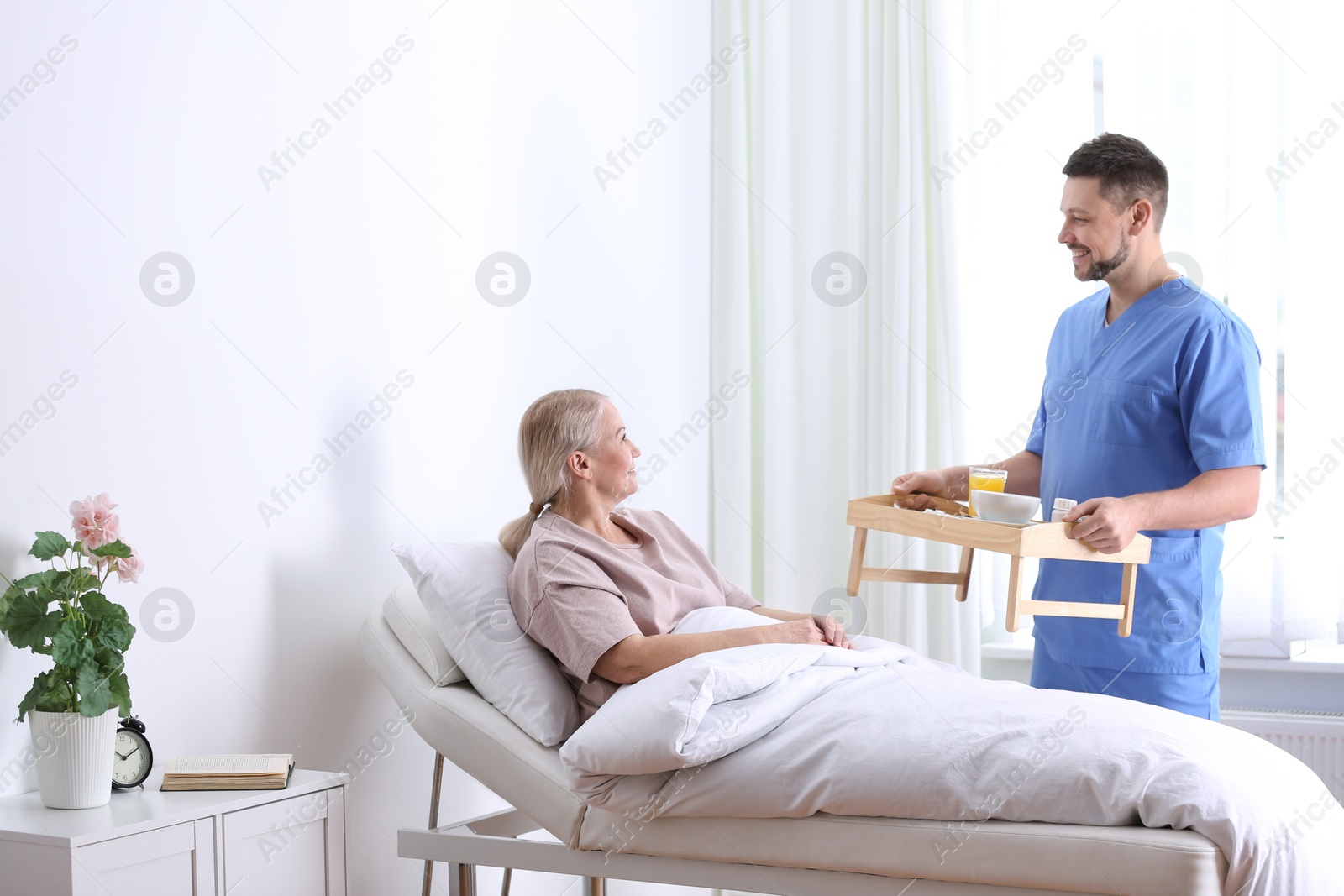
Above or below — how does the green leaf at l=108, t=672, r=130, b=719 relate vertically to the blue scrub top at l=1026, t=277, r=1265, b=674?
below

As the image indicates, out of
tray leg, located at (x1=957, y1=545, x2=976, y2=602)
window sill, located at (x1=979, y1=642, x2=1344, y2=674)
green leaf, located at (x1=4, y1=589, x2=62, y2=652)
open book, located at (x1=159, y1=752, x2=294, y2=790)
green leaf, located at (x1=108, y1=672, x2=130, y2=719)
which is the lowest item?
window sill, located at (x1=979, y1=642, x2=1344, y2=674)

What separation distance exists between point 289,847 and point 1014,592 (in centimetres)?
110

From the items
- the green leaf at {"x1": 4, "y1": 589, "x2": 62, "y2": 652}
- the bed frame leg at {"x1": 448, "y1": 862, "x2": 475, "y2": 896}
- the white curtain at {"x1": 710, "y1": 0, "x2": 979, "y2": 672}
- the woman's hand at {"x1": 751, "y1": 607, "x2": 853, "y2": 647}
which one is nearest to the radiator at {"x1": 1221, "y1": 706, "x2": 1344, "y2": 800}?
the white curtain at {"x1": 710, "y1": 0, "x2": 979, "y2": 672}

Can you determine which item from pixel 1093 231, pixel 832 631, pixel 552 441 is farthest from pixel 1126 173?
pixel 552 441

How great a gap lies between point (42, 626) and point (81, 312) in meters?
0.44

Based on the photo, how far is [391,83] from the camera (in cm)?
213

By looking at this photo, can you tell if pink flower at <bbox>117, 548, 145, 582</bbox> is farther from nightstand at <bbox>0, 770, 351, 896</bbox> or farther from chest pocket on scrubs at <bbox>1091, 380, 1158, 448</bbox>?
chest pocket on scrubs at <bbox>1091, 380, 1158, 448</bbox>

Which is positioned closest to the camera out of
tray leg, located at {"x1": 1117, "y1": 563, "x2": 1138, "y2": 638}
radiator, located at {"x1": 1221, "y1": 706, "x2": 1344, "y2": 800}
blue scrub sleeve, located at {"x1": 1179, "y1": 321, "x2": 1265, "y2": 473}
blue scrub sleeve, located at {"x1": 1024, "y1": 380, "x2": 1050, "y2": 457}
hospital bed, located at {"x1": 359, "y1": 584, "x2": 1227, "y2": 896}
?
hospital bed, located at {"x1": 359, "y1": 584, "x2": 1227, "y2": 896}

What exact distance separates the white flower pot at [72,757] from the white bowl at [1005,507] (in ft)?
4.14

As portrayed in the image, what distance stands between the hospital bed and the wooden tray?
38cm

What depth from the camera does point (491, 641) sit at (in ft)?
5.66

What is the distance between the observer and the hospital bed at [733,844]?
128cm

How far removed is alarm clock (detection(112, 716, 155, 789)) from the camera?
5.08 feet

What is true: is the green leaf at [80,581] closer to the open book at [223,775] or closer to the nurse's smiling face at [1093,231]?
the open book at [223,775]
